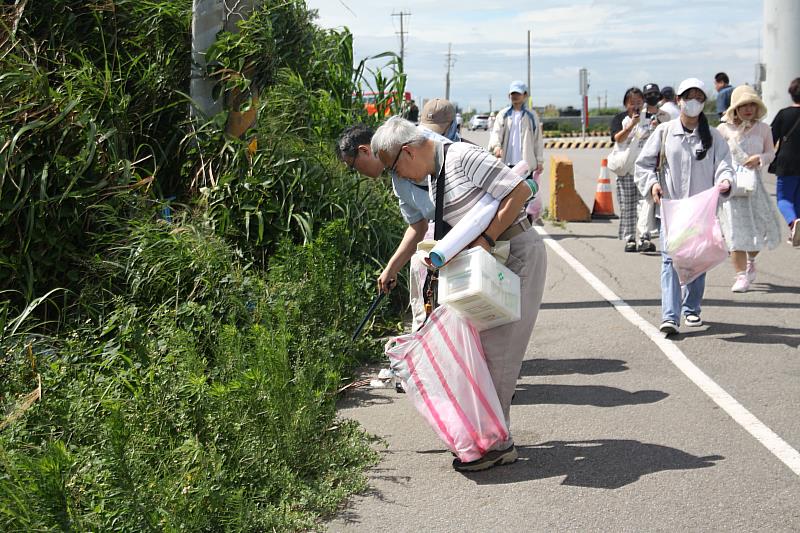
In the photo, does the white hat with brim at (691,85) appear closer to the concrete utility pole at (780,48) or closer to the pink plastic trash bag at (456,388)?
the pink plastic trash bag at (456,388)

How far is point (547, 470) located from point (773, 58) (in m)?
17.9

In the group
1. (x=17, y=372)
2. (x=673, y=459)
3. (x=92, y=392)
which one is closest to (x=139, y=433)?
(x=92, y=392)

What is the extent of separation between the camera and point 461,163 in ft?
17.2

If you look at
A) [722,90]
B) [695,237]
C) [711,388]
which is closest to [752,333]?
[695,237]

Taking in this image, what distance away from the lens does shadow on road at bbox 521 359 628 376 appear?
729 cm

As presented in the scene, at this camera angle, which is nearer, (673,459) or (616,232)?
(673,459)

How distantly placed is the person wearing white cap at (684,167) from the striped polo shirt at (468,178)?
3196 millimetres

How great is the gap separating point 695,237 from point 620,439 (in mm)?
2639

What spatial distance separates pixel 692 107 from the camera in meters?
8.05

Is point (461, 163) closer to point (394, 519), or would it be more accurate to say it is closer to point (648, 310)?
point (394, 519)

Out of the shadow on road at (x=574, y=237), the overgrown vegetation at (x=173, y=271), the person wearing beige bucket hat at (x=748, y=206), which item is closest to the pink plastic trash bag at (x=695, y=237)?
the person wearing beige bucket hat at (x=748, y=206)

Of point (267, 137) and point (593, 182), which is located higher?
point (267, 137)

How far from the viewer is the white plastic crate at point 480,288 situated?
195 inches

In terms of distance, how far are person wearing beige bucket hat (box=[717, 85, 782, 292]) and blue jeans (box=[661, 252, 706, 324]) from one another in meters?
1.76
